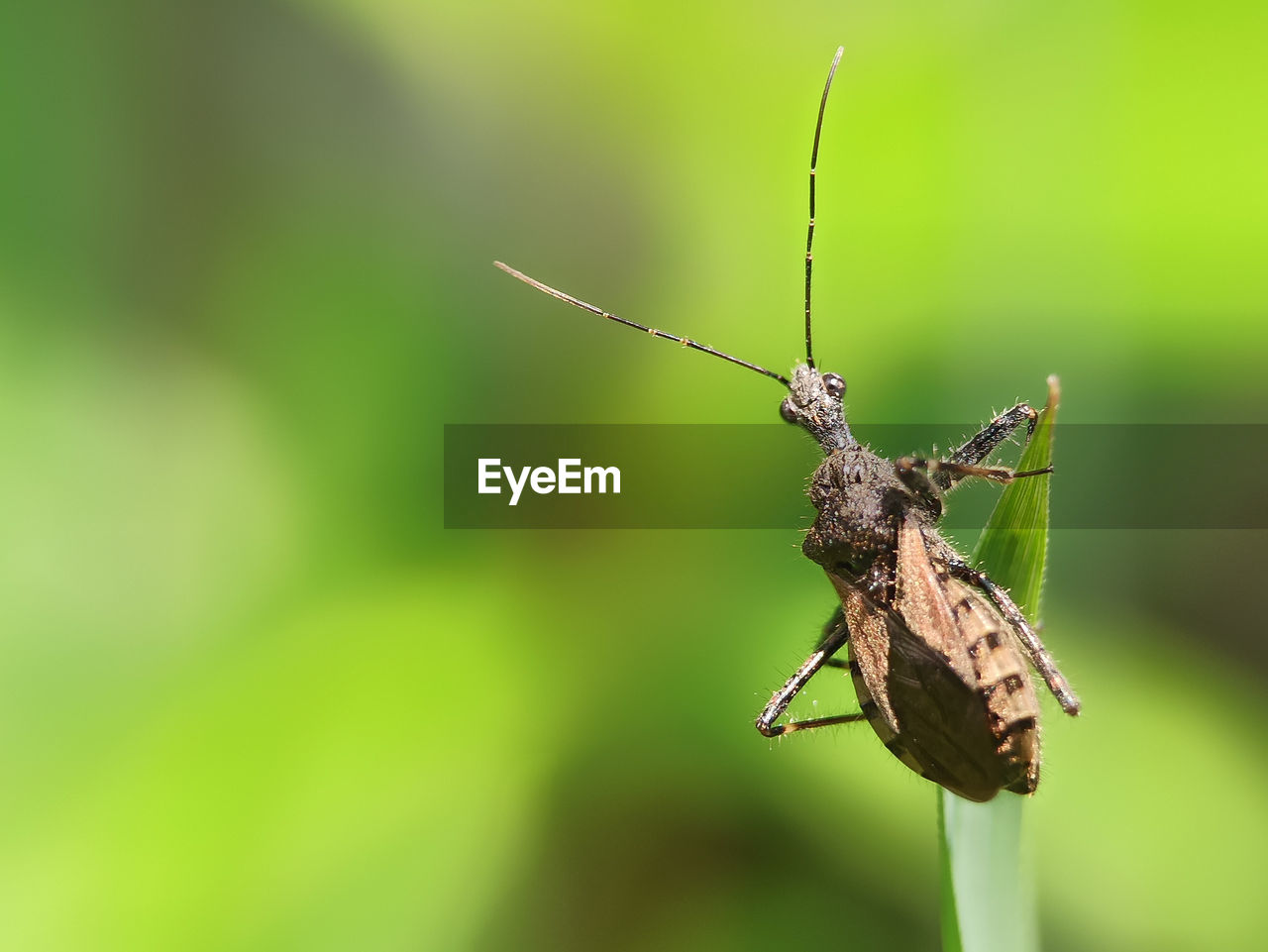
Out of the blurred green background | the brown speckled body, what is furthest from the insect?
the blurred green background

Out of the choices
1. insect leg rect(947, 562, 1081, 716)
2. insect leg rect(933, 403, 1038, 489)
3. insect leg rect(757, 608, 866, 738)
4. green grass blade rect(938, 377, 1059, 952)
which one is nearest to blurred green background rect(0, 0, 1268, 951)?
insect leg rect(757, 608, 866, 738)

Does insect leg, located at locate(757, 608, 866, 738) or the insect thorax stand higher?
the insect thorax

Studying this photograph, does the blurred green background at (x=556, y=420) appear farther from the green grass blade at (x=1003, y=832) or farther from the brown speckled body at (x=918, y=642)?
the green grass blade at (x=1003, y=832)

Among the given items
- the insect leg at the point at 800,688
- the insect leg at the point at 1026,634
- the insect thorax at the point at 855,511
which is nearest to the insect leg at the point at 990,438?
the insect thorax at the point at 855,511

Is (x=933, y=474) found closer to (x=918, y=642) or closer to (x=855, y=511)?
(x=855, y=511)


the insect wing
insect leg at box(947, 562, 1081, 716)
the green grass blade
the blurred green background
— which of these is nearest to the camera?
the green grass blade

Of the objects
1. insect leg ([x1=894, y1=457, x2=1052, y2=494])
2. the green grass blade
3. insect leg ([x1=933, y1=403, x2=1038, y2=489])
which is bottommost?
the green grass blade

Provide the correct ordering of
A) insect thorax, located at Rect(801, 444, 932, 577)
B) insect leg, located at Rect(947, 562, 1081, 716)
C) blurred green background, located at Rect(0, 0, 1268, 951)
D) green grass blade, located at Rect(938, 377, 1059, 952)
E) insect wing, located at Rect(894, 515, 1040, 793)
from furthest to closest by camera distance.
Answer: blurred green background, located at Rect(0, 0, 1268, 951)
insect thorax, located at Rect(801, 444, 932, 577)
insect leg, located at Rect(947, 562, 1081, 716)
insect wing, located at Rect(894, 515, 1040, 793)
green grass blade, located at Rect(938, 377, 1059, 952)

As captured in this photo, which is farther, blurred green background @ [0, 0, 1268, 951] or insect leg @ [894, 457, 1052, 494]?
blurred green background @ [0, 0, 1268, 951]

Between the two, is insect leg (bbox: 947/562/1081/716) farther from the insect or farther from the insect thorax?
the insect thorax
